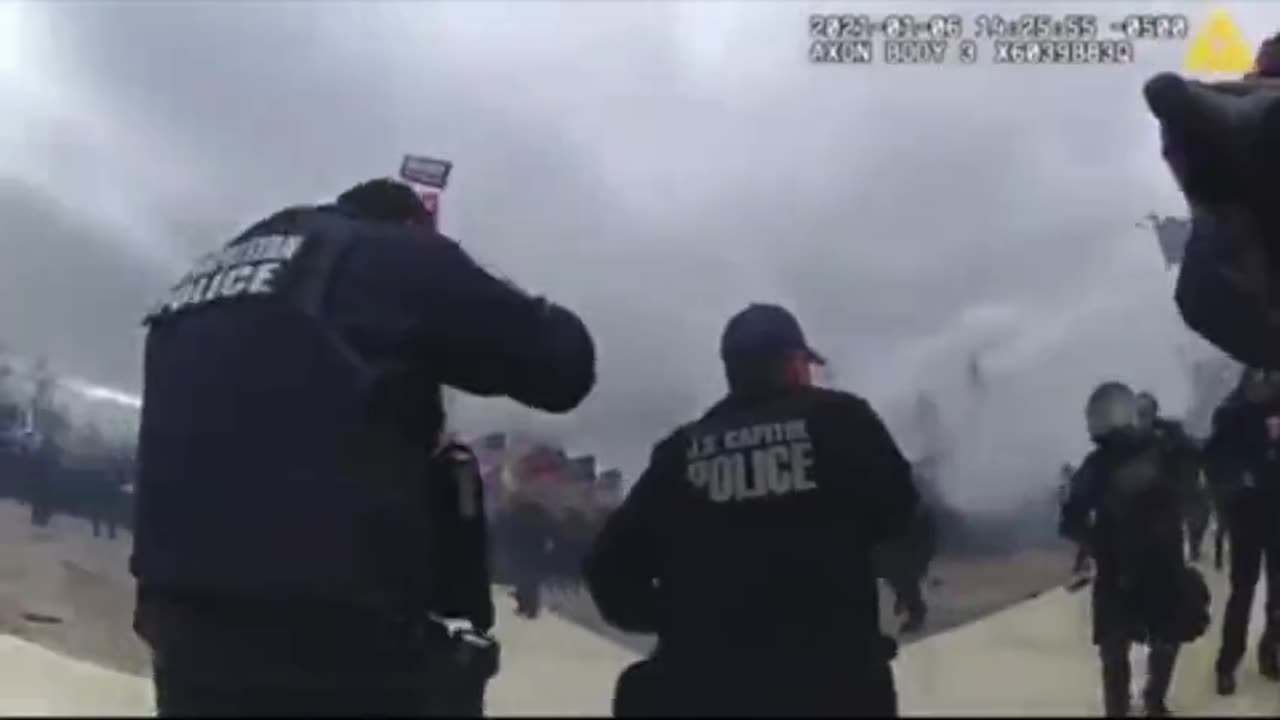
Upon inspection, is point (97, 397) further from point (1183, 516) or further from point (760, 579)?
point (1183, 516)

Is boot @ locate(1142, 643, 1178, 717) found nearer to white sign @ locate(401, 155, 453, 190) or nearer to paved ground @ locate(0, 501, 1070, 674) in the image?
paved ground @ locate(0, 501, 1070, 674)

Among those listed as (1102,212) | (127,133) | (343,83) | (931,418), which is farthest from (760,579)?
(127,133)

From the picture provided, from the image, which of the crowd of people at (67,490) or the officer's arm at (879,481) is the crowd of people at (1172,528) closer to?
the officer's arm at (879,481)

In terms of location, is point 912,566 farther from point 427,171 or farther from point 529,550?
point 427,171

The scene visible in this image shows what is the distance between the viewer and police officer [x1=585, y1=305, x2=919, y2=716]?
1.96 m

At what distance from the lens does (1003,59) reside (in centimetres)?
210

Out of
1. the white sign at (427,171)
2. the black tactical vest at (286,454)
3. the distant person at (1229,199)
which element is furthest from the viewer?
the white sign at (427,171)

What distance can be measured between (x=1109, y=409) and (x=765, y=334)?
45 cm

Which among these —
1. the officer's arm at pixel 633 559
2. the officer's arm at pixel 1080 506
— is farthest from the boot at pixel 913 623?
the officer's arm at pixel 633 559

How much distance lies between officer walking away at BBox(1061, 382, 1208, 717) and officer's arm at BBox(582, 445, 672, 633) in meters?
0.53

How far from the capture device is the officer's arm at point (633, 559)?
2055 millimetres

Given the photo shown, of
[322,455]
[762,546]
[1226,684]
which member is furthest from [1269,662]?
[322,455]

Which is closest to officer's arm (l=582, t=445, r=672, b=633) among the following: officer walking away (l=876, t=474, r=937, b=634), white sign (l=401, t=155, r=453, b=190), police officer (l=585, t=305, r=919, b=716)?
police officer (l=585, t=305, r=919, b=716)

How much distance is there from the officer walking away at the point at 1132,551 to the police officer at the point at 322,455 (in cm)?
72
